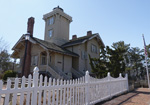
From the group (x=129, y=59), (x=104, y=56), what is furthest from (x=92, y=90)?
(x=129, y=59)

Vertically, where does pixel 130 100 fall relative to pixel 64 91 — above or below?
below

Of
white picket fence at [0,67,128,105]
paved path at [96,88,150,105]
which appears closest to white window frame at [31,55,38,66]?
white picket fence at [0,67,128,105]

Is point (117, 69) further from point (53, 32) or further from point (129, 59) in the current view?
point (129, 59)

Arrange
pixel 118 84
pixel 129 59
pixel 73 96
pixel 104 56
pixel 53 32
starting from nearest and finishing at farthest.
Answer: pixel 73 96 < pixel 118 84 < pixel 104 56 < pixel 53 32 < pixel 129 59

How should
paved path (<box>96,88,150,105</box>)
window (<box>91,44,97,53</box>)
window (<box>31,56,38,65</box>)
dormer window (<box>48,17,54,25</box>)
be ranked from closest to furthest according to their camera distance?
paved path (<box>96,88,150,105</box>), window (<box>31,56,38,65</box>), window (<box>91,44,97,53</box>), dormer window (<box>48,17,54,25</box>)

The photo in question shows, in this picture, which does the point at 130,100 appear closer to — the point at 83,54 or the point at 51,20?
the point at 83,54

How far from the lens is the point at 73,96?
13.3 ft

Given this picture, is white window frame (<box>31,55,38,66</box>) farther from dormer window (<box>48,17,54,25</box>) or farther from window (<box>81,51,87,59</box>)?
dormer window (<box>48,17,54,25</box>)

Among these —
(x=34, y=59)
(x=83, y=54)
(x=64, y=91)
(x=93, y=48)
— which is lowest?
(x=64, y=91)

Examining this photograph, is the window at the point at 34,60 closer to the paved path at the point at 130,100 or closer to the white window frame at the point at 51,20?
the white window frame at the point at 51,20

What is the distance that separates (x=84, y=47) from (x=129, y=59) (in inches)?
729

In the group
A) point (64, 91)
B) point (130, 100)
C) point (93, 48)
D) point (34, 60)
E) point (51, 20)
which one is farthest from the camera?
point (51, 20)

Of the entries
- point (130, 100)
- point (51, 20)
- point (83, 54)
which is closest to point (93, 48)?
point (83, 54)

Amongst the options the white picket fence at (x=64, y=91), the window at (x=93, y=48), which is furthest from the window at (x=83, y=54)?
the white picket fence at (x=64, y=91)
